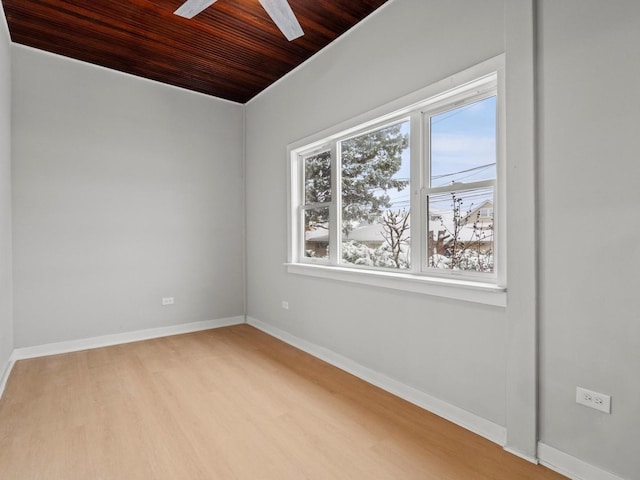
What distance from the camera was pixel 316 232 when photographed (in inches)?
154

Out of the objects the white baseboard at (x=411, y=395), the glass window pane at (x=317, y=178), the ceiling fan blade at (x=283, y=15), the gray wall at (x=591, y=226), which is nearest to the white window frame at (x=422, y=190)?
the glass window pane at (x=317, y=178)

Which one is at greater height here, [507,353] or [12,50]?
[12,50]

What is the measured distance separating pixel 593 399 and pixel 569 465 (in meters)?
0.38

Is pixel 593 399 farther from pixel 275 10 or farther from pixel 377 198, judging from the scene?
pixel 275 10

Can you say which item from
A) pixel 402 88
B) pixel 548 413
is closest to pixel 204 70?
pixel 402 88

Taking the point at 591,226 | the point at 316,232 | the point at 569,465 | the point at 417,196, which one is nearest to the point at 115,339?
the point at 316,232

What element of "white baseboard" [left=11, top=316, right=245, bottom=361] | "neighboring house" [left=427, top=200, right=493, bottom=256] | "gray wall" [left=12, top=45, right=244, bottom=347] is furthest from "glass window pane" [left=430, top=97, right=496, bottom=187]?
"white baseboard" [left=11, top=316, right=245, bottom=361]

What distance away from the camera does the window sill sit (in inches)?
82.6

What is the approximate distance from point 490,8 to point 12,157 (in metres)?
4.27

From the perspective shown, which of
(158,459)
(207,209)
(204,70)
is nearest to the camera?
(158,459)

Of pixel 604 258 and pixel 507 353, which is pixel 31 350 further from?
pixel 604 258

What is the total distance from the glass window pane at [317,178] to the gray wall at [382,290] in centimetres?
29

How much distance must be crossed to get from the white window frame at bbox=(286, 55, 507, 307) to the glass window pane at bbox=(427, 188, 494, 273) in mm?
57

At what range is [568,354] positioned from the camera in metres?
1.80
